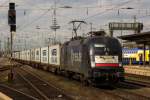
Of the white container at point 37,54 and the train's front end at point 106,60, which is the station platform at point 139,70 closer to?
the white container at point 37,54

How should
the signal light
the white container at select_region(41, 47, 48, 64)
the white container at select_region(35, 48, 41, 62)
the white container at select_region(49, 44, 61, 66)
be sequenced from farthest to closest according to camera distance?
the white container at select_region(35, 48, 41, 62) < the white container at select_region(41, 47, 48, 64) < the white container at select_region(49, 44, 61, 66) < the signal light

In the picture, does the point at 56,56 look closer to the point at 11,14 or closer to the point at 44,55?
the point at 11,14

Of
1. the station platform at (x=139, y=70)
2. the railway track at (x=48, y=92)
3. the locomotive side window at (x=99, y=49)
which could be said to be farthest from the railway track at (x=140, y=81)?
the station platform at (x=139, y=70)

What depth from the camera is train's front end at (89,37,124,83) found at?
2161 centimetres

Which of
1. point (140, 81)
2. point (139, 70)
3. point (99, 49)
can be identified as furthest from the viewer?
point (139, 70)

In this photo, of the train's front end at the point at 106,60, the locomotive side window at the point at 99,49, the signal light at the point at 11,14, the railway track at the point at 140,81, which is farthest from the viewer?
the signal light at the point at 11,14

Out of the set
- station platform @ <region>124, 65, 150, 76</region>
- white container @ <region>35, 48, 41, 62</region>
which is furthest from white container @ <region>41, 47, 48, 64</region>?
station platform @ <region>124, 65, 150, 76</region>

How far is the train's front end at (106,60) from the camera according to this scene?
70.9 feet

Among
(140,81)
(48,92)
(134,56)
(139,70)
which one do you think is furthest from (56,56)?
(134,56)

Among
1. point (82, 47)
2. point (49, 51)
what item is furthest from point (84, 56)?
point (49, 51)

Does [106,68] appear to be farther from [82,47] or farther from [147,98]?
[147,98]

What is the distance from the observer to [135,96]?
60.8 ft

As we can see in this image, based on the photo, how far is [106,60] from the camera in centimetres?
2198

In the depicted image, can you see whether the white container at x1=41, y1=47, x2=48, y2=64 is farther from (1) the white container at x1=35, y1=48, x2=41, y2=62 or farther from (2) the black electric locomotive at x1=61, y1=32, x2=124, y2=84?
(2) the black electric locomotive at x1=61, y1=32, x2=124, y2=84
